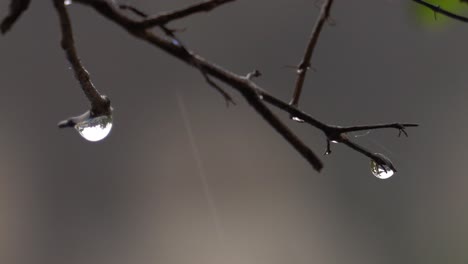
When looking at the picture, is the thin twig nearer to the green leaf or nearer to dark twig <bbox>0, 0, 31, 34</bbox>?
dark twig <bbox>0, 0, 31, 34</bbox>

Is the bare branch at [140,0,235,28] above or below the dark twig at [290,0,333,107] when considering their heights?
below

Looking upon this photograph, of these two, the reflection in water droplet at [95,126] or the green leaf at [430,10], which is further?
the green leaf at [430,10]

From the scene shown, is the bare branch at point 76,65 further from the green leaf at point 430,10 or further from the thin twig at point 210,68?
the green leaf at point 430,10

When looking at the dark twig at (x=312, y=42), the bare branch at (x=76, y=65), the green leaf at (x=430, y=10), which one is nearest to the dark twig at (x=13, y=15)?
the bare branch at (x=76, y=65)

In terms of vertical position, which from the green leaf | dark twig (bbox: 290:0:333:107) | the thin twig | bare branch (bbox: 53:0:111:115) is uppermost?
the green leaf

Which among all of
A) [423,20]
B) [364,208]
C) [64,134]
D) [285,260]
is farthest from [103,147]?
[423,20]

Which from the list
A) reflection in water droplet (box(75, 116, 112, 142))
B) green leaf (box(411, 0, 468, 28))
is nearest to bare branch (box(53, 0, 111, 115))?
reflection in water droplet (box(75, 116, 112, 142))

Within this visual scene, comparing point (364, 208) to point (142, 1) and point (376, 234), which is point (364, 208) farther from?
point (142, 1)
